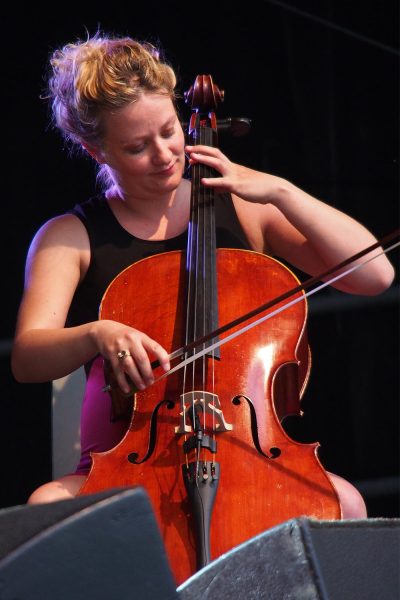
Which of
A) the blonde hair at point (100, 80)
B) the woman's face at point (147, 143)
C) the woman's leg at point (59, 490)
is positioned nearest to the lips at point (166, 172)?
the woman's face at point (147, 143)

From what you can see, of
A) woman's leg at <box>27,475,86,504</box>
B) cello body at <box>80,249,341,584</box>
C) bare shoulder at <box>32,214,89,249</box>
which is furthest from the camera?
bare shoulder at <box>32,214,89,249</box>

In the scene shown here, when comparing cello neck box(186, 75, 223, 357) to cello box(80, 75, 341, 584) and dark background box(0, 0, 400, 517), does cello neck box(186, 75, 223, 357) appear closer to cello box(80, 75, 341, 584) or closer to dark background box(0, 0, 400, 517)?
cello box(80, 75, 341, 584)

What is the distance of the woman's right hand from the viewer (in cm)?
125

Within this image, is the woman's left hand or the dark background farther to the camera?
the dark background

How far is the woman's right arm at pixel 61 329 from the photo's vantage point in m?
1.27

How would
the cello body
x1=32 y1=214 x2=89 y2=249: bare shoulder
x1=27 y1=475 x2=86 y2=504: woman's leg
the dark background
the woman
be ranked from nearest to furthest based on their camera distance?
the cello body
x1=27 y1=475 x2=86 y2=504: woman's leg
the woman
x1=32 y1=214 x2=89 y2=249: bare shoulder
the dark background

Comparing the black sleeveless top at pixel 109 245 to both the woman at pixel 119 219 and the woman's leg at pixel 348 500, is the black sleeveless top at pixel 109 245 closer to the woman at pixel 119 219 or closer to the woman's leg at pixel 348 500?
the woman at pixel 119 219

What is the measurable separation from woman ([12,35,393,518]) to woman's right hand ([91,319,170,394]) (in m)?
0.10

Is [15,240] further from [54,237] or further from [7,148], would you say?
[54,237]

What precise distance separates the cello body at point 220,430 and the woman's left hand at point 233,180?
11cm

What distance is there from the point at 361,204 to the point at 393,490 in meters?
0.72

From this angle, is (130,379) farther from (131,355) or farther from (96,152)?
(96,152)

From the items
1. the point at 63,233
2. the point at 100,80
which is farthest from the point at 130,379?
the point at 100,80

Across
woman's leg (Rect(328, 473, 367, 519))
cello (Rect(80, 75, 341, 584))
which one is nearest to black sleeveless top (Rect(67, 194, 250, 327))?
cello (Rect(80, 75, 341, 584))
